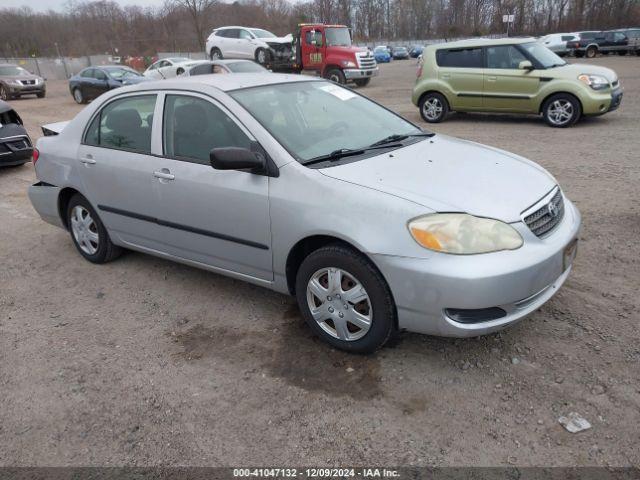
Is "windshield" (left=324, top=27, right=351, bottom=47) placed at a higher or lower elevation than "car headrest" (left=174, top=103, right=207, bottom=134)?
higher

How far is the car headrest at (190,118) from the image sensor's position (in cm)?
360

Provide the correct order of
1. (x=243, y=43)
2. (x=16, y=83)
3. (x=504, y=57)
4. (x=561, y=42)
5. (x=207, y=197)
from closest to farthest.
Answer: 1. (x=207, y=197)
2. (x=504, y=57)
3. (x=16, y=83)
4. (x=243, y=43)
5. (x=561, y=42)

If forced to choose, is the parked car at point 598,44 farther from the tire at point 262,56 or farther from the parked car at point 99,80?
the parked car at point 99,80

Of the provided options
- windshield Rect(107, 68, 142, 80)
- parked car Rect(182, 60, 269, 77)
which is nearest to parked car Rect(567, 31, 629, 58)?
parked car Rect(182, 60, 269, 77)

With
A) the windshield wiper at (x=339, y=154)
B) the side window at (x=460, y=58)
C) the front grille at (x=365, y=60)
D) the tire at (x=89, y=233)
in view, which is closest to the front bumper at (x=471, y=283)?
the windshield wiper at (x=339, y=154)

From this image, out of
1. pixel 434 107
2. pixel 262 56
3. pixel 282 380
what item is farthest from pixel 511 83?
pixel 262 56

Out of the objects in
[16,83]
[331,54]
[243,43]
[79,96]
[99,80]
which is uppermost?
[243,43]

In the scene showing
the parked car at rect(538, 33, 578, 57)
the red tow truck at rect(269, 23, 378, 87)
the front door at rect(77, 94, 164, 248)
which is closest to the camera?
the front door at rect(77, 94, 164, 248)

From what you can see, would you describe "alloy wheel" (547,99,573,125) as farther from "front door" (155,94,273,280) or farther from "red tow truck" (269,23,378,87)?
"red tow truck" (269,23,378,87)

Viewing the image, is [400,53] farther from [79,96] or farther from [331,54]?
[79,96]

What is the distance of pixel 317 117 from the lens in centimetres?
365

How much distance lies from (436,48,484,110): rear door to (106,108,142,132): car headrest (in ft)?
26.4

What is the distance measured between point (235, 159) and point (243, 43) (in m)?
21.3

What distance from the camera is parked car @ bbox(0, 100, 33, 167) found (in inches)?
332
